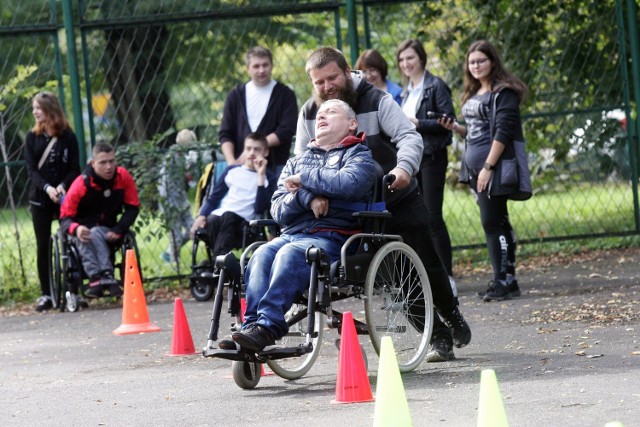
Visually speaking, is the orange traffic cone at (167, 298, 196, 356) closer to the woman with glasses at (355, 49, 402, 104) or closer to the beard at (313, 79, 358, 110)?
the beard at (313, 79, 358, 110)

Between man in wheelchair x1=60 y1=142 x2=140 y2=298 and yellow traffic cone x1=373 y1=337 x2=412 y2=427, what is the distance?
5.93 metres

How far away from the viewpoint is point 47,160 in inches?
432

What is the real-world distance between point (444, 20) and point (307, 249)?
22.1 feet

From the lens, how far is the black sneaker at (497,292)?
940cm

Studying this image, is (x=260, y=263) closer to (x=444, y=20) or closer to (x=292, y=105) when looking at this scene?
(x=292, y=105)

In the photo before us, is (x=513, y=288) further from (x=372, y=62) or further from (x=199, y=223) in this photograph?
(x=199, y=223)

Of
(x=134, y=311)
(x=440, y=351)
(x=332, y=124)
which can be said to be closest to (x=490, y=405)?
(x=332, y=124)

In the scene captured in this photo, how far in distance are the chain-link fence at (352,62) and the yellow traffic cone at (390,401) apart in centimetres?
697

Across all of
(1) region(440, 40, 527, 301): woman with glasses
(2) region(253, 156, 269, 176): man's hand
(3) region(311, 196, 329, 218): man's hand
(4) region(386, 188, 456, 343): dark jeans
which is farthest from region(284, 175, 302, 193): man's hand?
(2) region(253, 156, 269, 176): man's hand

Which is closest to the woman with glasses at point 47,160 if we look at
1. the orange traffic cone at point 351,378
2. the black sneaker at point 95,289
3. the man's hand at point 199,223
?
the black sneaker at point 95,289

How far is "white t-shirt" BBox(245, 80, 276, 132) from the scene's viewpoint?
10.8 m

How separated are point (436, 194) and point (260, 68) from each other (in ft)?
6.77

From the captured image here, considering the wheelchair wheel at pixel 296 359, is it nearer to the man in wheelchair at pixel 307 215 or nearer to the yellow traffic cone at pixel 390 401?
the man in wheelchair at pixel 307 215

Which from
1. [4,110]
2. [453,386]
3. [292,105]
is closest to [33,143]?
[4,110]
